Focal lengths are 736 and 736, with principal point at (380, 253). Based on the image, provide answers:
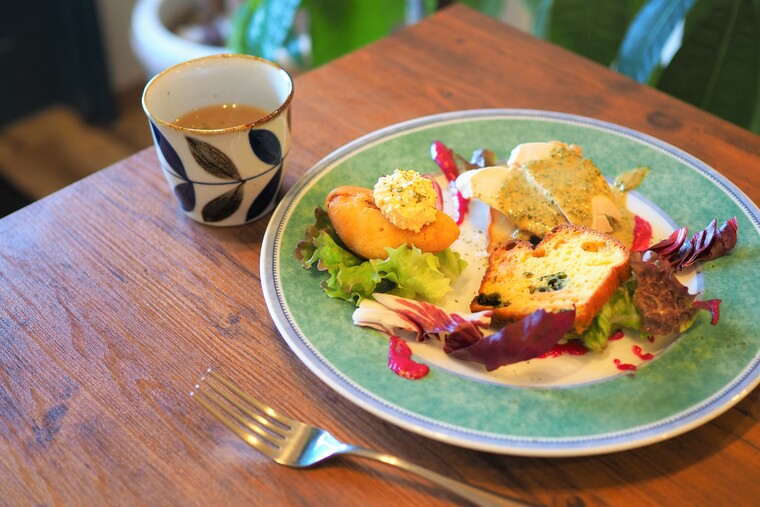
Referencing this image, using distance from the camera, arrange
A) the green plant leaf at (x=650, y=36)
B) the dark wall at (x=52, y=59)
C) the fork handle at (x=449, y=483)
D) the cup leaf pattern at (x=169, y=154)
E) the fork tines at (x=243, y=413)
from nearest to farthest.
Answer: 1. the fork handle at (x=449, y=483)
2. the fork tines at (x=243, y=413)
3. the cup leaf pattern at (x=169, y=154)
4. the green plant leaf at (x=650, y=36)
5. the dark wall at (x=52, y=59)

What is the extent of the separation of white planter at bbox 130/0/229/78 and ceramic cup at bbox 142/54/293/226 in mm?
2126

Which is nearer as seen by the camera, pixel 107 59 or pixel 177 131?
pixel 177 131

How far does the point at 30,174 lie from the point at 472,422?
3.97 m

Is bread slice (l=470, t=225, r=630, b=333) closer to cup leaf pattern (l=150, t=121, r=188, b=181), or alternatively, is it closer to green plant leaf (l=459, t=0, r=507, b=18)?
cup leaf pattern (l=150, t=121, r=188, b=181)

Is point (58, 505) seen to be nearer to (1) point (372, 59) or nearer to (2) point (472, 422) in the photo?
(2) point (472, 422)

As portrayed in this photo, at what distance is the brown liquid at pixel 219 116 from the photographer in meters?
1.85

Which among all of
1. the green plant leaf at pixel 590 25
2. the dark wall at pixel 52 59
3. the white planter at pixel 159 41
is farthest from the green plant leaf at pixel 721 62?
the dark wall at pixel 52 59

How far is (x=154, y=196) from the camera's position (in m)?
1.98

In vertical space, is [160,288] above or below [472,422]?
below

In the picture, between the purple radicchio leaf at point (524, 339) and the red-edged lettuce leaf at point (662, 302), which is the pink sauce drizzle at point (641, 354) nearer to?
the red-edged lettuce leaf at point (662, 302)

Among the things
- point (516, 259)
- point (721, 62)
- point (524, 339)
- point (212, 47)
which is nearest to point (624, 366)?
point (524, 339)

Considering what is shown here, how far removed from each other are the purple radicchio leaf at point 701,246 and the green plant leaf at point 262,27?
2.38 meters

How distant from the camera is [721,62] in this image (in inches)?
109

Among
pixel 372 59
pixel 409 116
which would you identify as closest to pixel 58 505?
pixel 409 116
